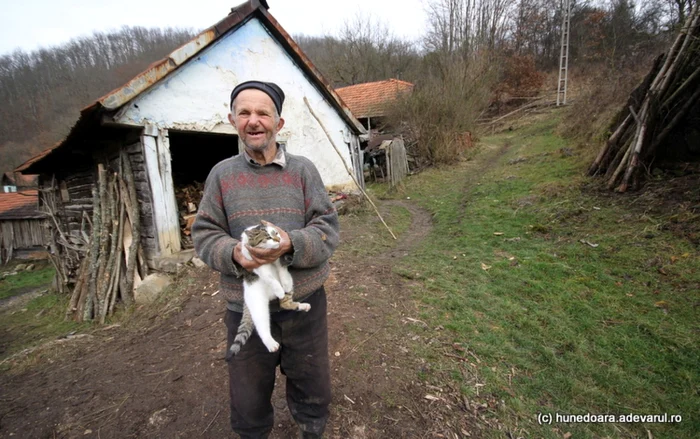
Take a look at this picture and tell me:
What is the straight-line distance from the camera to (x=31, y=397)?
9.96 feet

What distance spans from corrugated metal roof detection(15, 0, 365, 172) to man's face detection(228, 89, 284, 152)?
407 centimetres

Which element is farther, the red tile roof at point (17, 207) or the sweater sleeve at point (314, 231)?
the red tile roof at point (17, 207)

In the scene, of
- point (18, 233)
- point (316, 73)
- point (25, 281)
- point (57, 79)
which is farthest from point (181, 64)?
point (57, 79)

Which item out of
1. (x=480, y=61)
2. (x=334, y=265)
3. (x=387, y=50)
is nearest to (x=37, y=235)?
(x=334, y=265)

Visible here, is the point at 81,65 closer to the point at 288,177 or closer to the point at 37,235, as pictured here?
the point at 37,235

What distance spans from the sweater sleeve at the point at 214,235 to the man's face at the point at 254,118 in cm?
28

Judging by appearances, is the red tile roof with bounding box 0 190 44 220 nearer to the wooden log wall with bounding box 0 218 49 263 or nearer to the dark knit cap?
the wooden log wall with bounding box 0 218 49 263

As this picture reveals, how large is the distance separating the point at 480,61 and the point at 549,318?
48.0 feet

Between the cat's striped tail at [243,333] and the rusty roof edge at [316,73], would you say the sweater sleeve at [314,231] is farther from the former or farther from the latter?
the rusty roof edge at [316,73]

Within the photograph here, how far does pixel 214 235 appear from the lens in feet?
4.83

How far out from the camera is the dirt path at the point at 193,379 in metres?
2.32

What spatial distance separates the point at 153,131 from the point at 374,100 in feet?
43.7

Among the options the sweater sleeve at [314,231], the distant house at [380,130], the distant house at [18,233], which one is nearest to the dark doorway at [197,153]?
the distant house at [380,130]

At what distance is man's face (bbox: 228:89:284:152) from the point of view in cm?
148
